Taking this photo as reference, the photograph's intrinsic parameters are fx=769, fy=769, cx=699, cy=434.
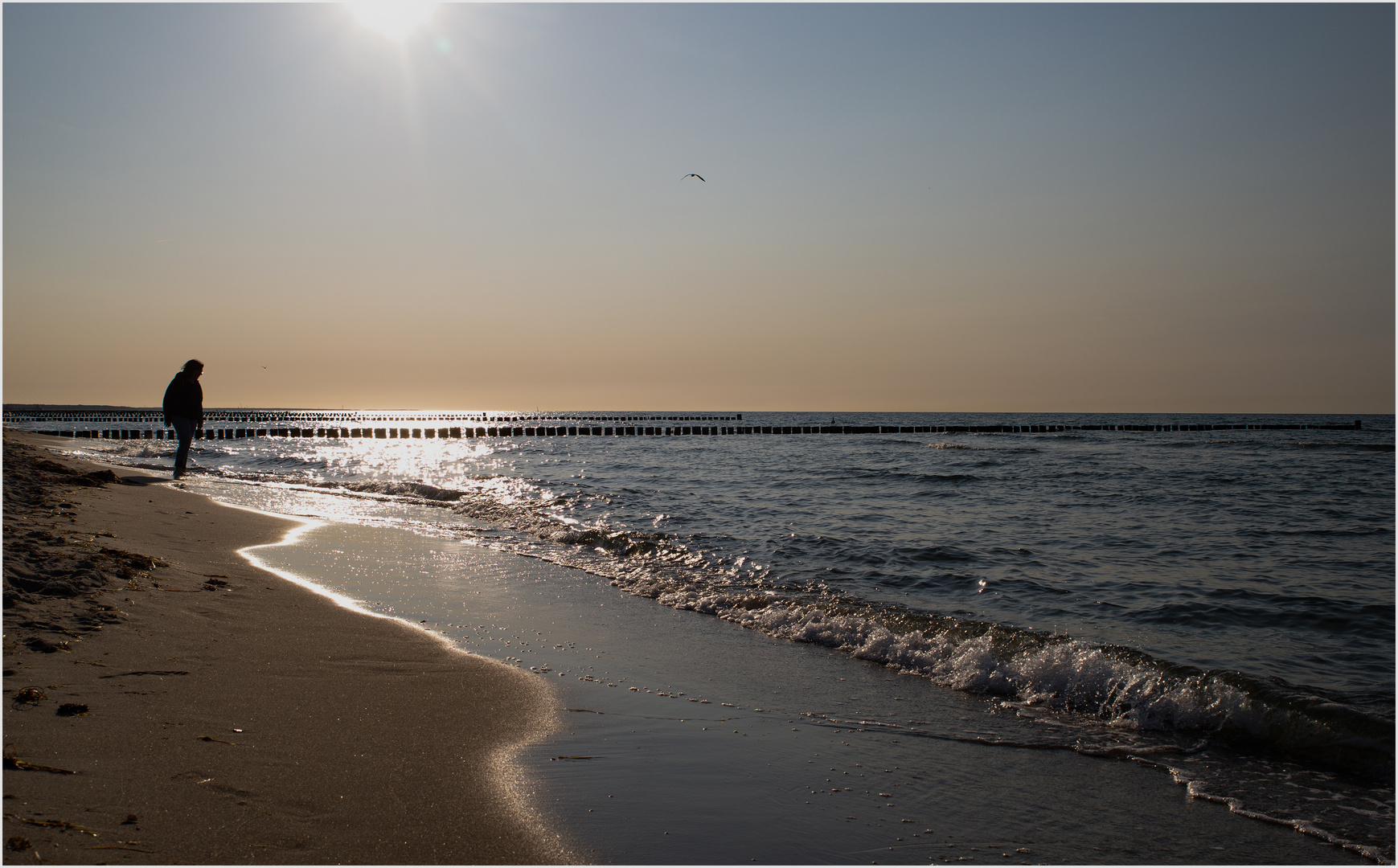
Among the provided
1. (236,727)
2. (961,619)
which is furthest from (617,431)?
(236,727)

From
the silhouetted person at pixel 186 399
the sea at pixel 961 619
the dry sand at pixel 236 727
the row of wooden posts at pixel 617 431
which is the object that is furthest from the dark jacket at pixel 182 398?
the row of wooden posts at pixel 617 431

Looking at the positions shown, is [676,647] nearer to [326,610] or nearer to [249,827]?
[326,610]

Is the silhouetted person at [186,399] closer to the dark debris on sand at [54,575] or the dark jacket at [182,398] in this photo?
the dark jacket at [182,398]

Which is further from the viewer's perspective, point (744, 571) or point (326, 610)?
point (744, 571)

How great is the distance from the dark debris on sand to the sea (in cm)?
169

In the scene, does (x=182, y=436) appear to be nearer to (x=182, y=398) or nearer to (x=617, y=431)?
(x=182, y=398)

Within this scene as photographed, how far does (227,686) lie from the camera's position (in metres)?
4.03

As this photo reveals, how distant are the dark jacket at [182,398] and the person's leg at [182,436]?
9 cm

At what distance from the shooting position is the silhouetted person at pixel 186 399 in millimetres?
12789

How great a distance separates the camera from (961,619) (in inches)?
267

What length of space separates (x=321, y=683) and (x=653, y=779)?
2.09 metres

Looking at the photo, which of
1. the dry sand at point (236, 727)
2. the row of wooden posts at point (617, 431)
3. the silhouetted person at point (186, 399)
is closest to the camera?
the dry sand at point (236, 727)

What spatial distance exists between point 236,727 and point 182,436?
12.4m

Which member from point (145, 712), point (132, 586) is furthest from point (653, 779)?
point (132, 586)
